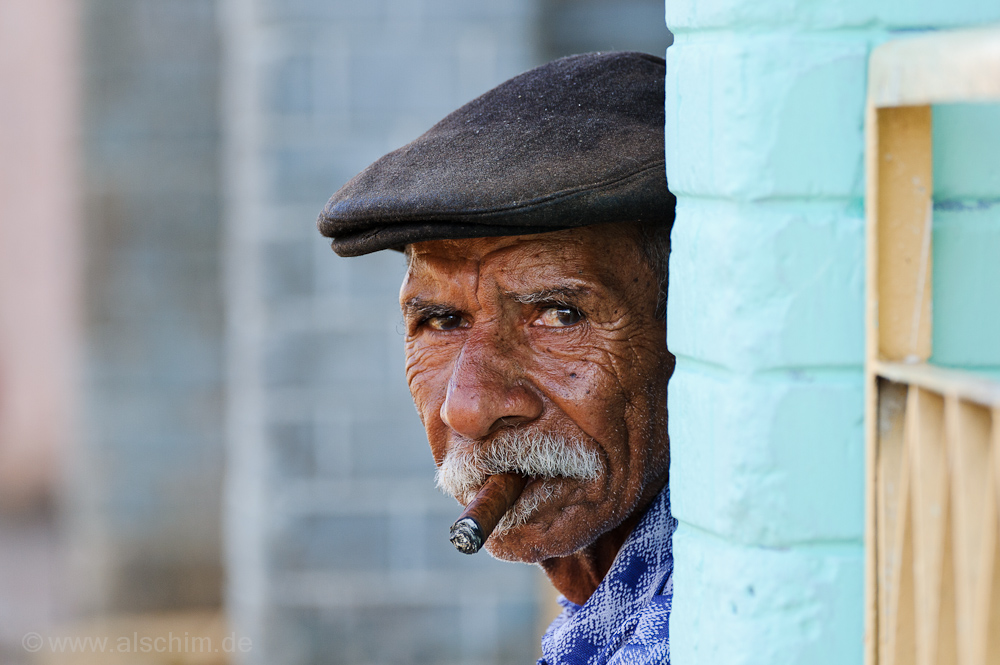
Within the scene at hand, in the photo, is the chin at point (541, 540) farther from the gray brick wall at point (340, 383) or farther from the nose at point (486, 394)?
the gray brick wall at point (340, 383)

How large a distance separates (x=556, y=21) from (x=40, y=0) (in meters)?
5.88

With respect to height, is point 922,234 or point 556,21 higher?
point 556,21

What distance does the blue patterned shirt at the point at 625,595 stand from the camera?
5.41 feet

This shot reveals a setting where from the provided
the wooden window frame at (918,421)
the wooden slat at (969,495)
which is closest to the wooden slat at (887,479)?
the wooden window frame at (918,421)

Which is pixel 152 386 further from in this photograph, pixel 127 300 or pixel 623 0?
pixel 623 0

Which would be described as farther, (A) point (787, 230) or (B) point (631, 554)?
(B) point (631, 554)

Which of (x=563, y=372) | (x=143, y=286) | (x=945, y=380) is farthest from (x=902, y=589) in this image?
(x=143, y=286)

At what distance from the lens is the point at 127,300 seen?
6.36m

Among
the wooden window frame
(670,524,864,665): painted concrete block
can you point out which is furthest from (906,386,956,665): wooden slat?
(670,524,864,665): painted concrete block

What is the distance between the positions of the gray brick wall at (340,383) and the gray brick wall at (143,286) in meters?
2.01

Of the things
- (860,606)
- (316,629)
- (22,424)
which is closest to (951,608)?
(860,606)

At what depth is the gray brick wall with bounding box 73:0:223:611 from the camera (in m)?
6.32

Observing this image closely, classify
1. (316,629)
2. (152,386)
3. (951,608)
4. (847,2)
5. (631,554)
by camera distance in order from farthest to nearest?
(152,386), (316,629), (631,554), (847,2), (951,608)

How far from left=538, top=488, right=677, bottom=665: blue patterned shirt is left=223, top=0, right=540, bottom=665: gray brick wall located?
2611 millimetres
